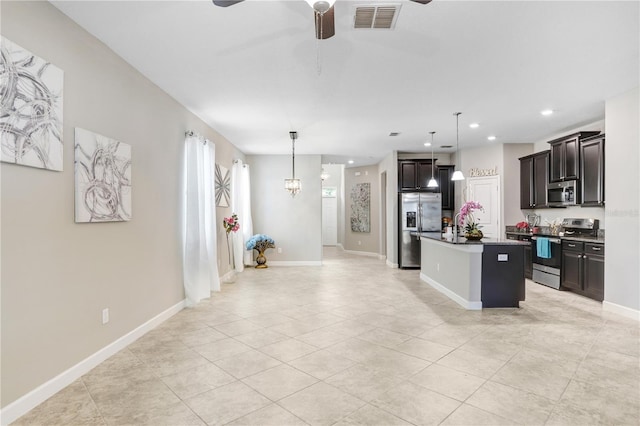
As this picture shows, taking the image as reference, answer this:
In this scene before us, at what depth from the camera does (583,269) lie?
17.1 feet

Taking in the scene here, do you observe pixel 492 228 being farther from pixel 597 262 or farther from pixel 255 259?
pixel 255 259

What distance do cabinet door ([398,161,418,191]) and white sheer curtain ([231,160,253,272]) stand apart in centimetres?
375

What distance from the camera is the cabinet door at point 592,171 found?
5.12 metres

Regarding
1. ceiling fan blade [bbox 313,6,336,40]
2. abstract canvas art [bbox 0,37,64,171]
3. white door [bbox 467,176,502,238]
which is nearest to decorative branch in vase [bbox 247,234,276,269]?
white door [bbox 467,176,502,238]

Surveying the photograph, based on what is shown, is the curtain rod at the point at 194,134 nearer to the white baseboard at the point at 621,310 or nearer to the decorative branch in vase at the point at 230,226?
the decorative branch in vase at the point at 230,226

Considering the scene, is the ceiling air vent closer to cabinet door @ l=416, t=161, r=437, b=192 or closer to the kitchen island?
the kitchen island

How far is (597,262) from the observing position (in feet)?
16.1

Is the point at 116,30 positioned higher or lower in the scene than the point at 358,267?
higher

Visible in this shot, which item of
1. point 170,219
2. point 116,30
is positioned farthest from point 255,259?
point 116,30

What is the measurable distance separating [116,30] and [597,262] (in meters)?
6.51

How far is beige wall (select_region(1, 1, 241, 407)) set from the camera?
7.11 feet

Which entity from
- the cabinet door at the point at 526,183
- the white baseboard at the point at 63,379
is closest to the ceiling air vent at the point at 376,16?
the white baseboard at the point at 63,379

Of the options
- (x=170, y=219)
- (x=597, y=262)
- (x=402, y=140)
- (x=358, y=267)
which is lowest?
(x=358, y=267)

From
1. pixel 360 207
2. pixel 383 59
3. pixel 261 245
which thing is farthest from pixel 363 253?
pixel 383 59
